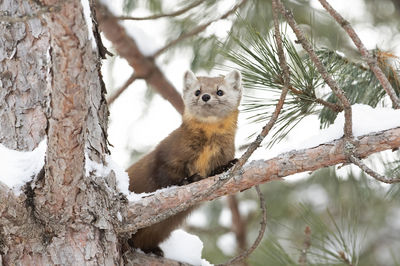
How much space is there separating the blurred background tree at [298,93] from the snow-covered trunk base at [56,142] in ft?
2.60

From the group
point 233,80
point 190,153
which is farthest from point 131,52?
point 190,153

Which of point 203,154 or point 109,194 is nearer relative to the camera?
point 109,194

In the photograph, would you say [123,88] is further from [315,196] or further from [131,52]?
[315,196]

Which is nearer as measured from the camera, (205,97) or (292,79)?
(292,79)

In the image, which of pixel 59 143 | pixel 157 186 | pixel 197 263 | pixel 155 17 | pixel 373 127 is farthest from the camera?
pixel 155 17

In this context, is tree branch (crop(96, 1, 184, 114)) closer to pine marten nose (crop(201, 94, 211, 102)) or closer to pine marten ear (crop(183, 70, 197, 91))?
pine marten ear (crop(183, 70, 197, 91))

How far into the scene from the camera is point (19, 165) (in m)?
2.28

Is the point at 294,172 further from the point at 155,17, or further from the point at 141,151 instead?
the point at 141,151

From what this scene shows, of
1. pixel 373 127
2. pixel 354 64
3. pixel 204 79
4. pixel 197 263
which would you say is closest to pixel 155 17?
pixel 204 79

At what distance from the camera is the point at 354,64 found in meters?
3.12

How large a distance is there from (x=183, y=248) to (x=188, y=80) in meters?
1.17

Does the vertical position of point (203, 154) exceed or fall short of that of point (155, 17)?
it falls short

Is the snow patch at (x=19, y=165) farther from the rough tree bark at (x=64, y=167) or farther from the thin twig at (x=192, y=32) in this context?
the thin twig at (x=192, y=32)

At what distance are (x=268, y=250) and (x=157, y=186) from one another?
2.42ft
